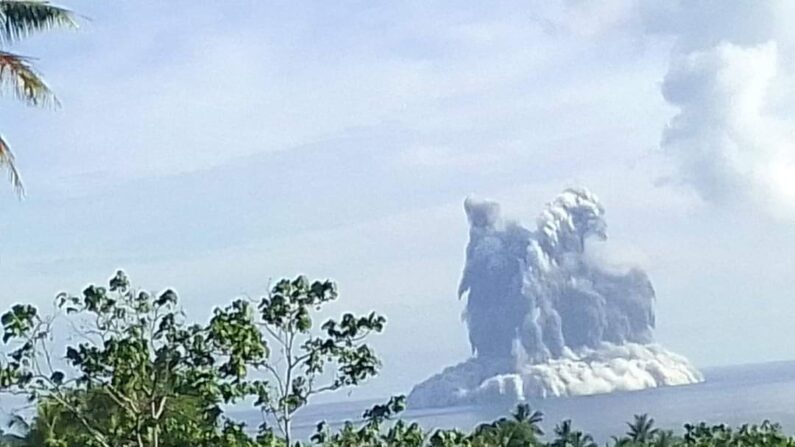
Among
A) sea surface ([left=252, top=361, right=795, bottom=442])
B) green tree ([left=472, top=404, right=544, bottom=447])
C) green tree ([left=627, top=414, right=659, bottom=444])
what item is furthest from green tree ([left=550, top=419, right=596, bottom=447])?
sea surface ([left=252, top=361, right=795, bottom=442])

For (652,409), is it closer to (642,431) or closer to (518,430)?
(642,431)

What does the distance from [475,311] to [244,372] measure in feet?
458

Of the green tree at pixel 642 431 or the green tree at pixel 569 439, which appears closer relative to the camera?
the green tree at pixel 569 439

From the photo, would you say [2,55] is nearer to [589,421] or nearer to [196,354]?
[196,354]

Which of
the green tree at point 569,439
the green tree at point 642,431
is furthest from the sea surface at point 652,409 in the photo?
the green tree at point 569,439

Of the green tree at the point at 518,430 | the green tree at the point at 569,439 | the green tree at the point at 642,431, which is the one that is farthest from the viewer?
the green tree at the point at 642,431

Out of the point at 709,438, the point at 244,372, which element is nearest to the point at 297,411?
the point at 244,372

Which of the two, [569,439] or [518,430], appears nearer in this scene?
[518,430]

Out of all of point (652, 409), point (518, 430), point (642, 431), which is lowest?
point (518, 430)

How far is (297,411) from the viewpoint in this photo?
16.2 m

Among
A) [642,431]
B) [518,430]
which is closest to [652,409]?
[642,431]

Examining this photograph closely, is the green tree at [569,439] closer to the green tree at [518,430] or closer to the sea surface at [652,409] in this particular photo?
the green tree at [518,430]

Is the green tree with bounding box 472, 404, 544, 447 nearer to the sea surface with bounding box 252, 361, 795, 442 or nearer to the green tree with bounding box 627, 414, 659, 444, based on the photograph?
the green tree with bounding box 627, 414, 659, 444

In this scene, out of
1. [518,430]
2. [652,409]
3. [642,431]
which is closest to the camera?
[518,430]
